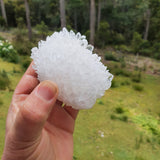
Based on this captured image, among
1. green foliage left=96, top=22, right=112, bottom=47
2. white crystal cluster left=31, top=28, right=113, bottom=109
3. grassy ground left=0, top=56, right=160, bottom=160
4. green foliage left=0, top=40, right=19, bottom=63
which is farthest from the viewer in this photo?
green foliage left=96, top=22, right=112, bottom=47

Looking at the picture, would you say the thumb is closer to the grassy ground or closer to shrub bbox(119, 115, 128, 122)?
the grassy ground

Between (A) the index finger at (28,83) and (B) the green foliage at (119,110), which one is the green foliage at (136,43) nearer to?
(B) the green foliage at (119,110)

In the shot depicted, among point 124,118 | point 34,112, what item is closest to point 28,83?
point 34,112

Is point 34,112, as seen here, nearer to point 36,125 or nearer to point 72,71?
point 36,125

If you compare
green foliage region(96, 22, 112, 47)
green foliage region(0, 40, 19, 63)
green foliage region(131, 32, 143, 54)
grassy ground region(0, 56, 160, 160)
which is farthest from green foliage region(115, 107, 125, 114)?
green foliage region(131, 32, 143, 54)

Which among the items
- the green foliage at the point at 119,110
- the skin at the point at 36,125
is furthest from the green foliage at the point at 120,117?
the skin at the point at 36,125

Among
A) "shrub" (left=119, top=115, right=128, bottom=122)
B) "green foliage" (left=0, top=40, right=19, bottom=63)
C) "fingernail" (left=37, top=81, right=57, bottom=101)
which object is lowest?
"shrub" (left=119, top=115, right=128, bottom=122)

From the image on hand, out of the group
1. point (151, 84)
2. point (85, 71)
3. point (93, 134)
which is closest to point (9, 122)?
point (85, 71)
